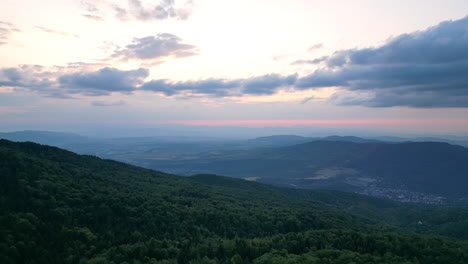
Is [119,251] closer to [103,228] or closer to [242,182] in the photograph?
[103,228]

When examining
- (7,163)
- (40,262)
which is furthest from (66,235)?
(7,163)

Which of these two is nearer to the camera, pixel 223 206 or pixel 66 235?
pixel 66 235

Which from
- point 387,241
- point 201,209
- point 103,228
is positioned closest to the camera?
point 103,228

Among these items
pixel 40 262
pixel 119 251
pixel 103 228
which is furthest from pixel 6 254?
pixel 103 228

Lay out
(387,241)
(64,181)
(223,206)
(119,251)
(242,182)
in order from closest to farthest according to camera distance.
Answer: (119,251)
(387,241)
(64,181)
(223,206)
(242,182)

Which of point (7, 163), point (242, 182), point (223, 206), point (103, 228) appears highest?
point (7, 163)

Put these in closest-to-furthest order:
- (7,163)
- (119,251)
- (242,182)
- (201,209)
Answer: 1. (119,251)
2. (7,163)
3. (201,209)
4. (242,182)

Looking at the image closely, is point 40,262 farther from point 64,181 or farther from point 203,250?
point 64,181

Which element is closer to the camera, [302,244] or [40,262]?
[40,262]

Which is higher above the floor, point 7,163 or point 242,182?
point 7,163
